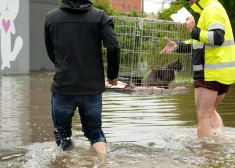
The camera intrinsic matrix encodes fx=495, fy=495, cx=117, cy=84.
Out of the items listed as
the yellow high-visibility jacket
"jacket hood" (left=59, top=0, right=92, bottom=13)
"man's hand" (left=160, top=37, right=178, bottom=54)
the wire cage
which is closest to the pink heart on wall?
the wire cage

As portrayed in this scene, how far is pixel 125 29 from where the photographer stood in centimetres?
630

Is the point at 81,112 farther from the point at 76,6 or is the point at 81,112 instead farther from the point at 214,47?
the point at 214,47

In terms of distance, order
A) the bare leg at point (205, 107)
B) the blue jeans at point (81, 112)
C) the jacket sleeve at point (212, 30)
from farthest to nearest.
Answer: the bare leg at point (205, 107)
the jacket sleeve at point (212, 30)
the blue jeans at point (81, 112)

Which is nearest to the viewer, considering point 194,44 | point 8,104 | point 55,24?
point 55,24

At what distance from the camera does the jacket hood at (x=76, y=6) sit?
4.98 m

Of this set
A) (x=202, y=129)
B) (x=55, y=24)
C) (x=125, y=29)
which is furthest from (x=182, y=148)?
(x=55, y=24)

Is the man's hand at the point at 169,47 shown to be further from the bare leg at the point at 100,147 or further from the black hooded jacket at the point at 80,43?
the bare leg at the point at 100,147

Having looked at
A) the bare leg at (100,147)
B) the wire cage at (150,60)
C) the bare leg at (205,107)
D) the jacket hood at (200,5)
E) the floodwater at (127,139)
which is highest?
the jacket hood at (200,5)

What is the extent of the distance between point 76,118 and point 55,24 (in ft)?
11.9

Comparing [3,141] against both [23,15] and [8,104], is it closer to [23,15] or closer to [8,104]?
[8,104]

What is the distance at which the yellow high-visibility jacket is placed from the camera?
5.54 m

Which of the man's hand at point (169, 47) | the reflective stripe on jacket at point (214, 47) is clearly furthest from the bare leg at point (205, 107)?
the man's hand at point (169, 47)

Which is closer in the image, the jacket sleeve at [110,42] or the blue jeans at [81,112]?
the jacket sleeve at [110,42]

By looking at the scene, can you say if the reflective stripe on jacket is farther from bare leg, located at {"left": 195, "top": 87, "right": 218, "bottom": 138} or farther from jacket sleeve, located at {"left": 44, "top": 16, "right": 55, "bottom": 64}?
jacket sleeve, located at {"left": 44, "top": 16, "right": 55, "bottom": 64}
